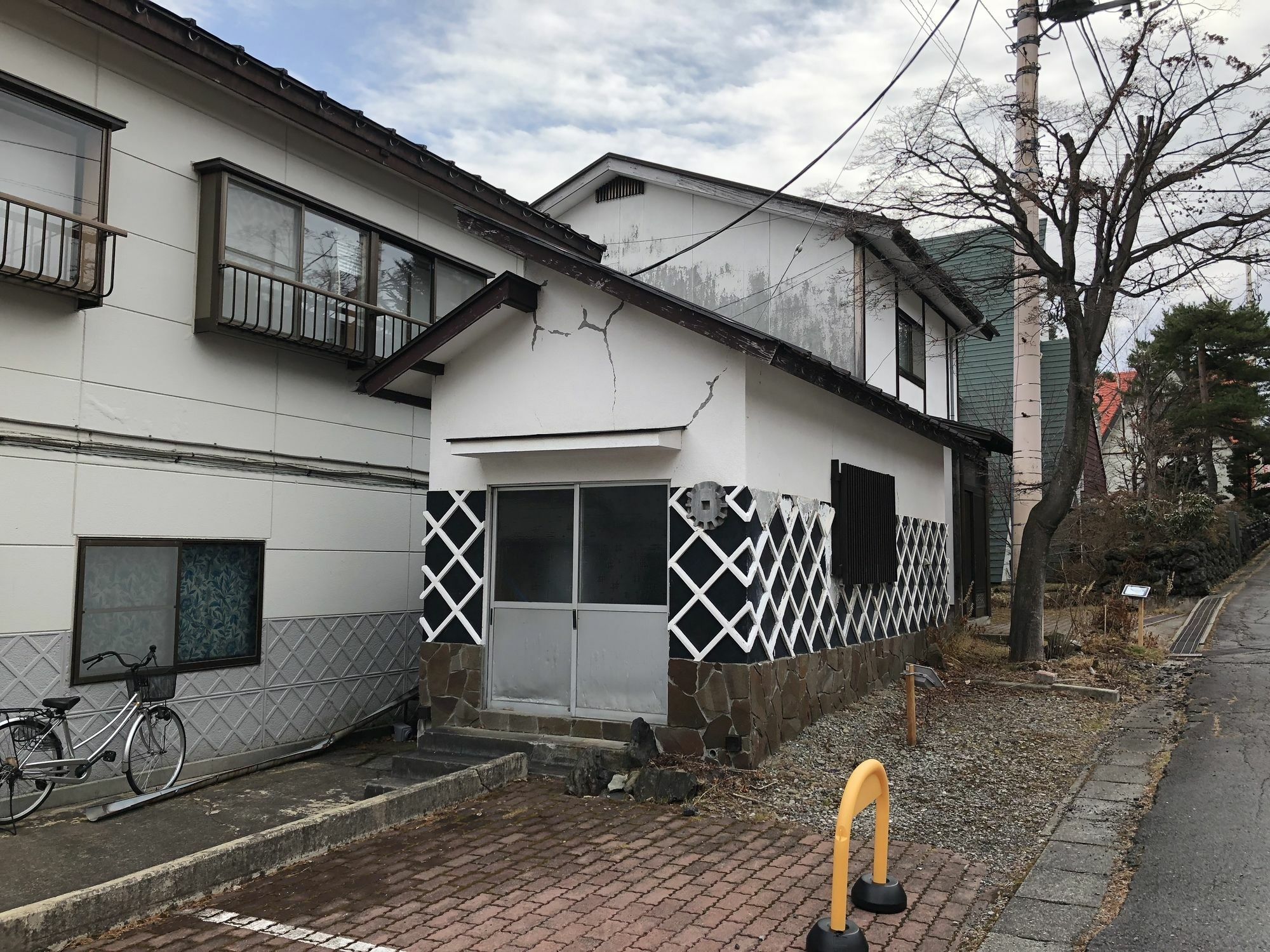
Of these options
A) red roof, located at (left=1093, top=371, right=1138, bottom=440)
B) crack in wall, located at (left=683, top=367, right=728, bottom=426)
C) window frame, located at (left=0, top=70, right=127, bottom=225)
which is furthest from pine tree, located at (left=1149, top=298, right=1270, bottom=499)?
window frame, located at (left=0, top=70, right=127, bottom=225)

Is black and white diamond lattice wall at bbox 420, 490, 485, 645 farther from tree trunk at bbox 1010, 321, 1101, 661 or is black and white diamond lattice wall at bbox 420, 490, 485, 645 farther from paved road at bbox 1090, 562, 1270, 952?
tree trunk at bbox 1010, 321, 1101, 661

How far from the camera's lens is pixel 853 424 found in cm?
1013

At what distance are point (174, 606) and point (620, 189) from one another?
10.2 metres

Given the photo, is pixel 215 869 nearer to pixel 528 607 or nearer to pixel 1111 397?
pixel 528 607

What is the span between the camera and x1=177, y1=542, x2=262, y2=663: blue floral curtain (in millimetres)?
8906

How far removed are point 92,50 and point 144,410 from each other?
3174 millimetres

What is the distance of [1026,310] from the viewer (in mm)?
12766

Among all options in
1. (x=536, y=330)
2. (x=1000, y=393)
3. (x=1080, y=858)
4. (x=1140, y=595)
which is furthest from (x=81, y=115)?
(x=1000, y=393)

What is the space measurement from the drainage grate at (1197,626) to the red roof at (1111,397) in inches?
383

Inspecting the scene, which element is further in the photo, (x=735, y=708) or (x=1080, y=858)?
(x=735, y=708)

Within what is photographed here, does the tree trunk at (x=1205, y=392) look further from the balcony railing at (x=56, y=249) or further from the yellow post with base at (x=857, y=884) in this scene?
the balcony railing at (x=56, y=249)

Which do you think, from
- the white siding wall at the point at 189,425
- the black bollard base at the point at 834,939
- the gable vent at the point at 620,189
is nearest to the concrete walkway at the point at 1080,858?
the black bollard base at the point at 834,939

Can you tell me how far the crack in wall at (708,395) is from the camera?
780 cm

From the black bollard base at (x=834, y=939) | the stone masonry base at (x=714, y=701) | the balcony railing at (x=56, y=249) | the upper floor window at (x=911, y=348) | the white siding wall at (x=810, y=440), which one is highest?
the upper floor window at (x=911, y=348)
